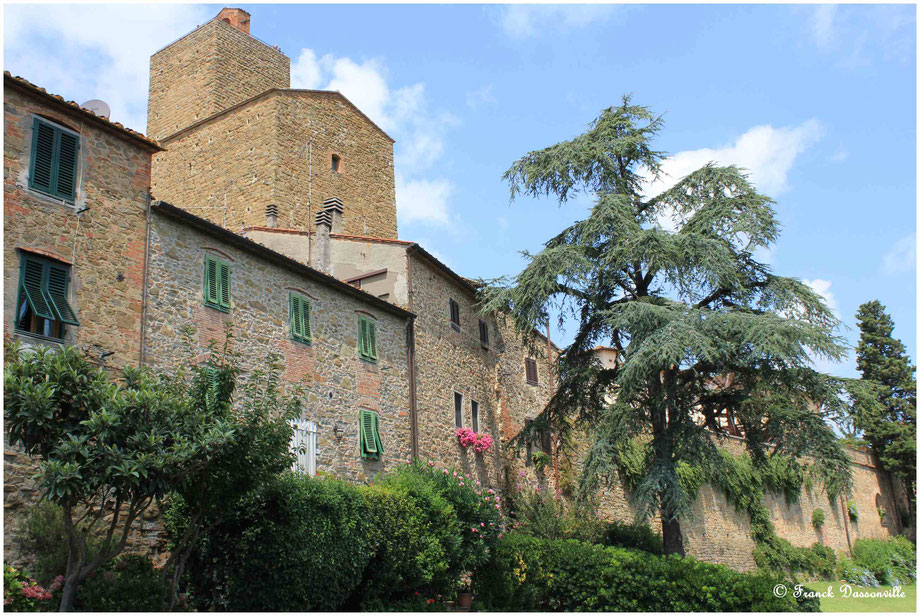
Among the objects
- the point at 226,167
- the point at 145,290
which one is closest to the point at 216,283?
the point at 145,290

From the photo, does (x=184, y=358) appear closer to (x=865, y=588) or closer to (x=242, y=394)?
(x=242, y=394)

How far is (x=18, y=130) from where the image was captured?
35.2 feet

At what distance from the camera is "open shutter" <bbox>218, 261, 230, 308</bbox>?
13.4 meters

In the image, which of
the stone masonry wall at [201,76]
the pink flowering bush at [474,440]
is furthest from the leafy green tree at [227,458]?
the stone masonry wall at [201,76]

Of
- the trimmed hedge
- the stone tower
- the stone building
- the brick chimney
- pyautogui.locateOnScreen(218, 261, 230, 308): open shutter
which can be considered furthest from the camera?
the brick chimney

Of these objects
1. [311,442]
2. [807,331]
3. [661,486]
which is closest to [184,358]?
[311,442]

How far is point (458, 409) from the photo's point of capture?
19.9 m

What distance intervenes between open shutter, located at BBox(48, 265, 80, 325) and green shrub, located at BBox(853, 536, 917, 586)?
3518cm

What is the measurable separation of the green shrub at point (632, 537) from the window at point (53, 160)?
16543mm

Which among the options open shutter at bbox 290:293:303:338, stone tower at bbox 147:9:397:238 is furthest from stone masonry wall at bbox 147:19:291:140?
open shutter at bbox 290:293:303:338

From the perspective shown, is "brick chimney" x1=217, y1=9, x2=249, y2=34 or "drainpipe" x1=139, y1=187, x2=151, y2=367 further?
"brick chimney" x1=217, y1=9, x2=249, y2=34

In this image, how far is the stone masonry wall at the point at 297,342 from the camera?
40.6 ft

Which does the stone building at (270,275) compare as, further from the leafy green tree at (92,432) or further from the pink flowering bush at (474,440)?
the leafy green tree at (92,432)

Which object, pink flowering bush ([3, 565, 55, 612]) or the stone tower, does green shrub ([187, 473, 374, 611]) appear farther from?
the stone tower
